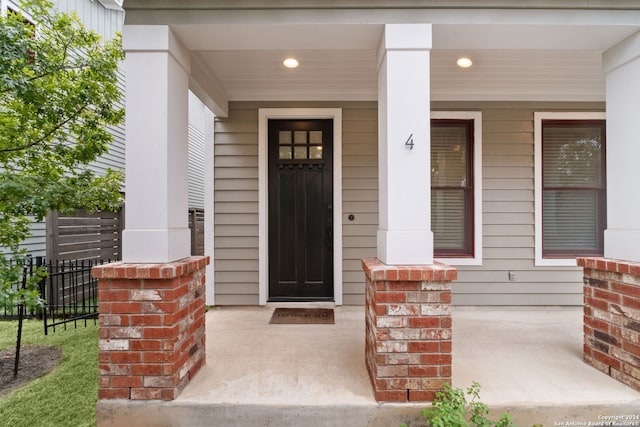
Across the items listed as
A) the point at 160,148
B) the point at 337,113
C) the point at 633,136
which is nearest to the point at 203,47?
the point at 160,148

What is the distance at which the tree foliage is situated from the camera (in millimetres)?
2479

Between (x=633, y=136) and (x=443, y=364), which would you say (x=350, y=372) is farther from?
(x=633, y=136)

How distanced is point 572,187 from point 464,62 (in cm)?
208

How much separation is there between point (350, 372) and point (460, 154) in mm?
2875

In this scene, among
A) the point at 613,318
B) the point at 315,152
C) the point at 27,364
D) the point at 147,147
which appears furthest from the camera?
the point at 315,152

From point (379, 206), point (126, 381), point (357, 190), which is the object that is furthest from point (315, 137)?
point (126, 381)

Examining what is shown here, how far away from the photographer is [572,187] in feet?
13.1

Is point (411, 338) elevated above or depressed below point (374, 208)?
below

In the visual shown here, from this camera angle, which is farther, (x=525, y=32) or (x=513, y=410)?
(x=525, y=32)

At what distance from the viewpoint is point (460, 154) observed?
4027 millimetres

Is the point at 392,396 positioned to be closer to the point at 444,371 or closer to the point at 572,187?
the point at 444,371

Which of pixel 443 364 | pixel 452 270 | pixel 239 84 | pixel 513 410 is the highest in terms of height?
pixel 239 84

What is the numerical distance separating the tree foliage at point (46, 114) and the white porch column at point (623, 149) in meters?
3.98

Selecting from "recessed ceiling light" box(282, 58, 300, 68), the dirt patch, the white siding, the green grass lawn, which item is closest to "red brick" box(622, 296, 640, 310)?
"recessed ceiling light" box(282, 58, 300, 68)
